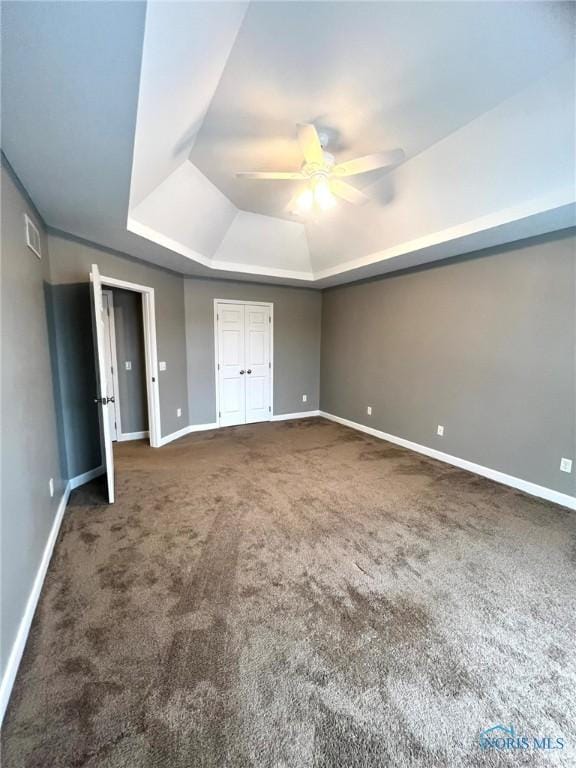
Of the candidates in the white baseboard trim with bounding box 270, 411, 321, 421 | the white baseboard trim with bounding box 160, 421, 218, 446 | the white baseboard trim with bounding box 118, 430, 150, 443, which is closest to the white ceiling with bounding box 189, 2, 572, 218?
the white baseboard trim with bounding box 160, 421, 218, 446

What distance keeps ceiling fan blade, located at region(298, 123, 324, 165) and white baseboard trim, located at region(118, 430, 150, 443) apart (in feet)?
13.8

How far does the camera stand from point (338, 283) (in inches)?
208

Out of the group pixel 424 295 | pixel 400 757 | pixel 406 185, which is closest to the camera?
pixel 400 757

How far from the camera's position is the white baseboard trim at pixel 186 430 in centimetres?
448

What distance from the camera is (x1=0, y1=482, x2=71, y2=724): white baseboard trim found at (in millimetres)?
1292

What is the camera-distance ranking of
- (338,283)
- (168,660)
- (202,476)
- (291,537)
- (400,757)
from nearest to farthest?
(400,757)
(168,660)
(291,537)
(202,476)
(338,283)

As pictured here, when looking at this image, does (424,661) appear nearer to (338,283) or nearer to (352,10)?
(352,10)

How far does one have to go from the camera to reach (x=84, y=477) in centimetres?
330

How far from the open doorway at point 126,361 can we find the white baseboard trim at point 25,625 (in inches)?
92.1

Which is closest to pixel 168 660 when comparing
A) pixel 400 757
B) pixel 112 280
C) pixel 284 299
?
pixel 400 757

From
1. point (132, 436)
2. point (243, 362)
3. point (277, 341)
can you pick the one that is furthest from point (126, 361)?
point (277, 341)

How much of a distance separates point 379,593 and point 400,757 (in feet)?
2.47

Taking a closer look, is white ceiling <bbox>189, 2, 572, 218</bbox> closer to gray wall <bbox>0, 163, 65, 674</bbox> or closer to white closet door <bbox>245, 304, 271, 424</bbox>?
gray wall <bbox>0, 163, 65, 674</bbox>

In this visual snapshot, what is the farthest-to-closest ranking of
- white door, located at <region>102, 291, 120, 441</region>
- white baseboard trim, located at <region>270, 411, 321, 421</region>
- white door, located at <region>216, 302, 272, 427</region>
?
white baseboard trim, located at <region>270, 411, 321, 421</region>
white door, located at <region>216, 302, 272, 427</region>
white door, located at <region>102, 291, 120, 441</region>
